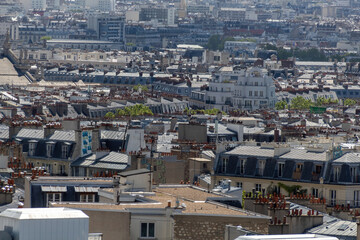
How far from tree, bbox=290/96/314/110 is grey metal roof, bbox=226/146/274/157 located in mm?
70744

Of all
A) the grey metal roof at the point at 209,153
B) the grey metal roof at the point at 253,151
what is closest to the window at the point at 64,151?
the grey metal roof at the point at 209,153

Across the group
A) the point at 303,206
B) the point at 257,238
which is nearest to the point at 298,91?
the point at 303,206

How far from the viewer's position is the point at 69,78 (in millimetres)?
160125

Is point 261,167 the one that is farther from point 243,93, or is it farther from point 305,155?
point 243,93

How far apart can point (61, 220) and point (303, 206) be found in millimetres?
11759

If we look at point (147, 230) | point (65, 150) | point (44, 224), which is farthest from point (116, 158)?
point (44, 224)

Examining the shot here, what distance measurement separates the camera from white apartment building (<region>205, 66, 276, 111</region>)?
125 meters

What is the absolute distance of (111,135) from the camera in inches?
2088

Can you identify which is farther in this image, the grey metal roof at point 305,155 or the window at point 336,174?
the grey metal roof at point 305,155

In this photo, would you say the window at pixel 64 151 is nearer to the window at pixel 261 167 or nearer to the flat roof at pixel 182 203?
the window at pixel 261 167

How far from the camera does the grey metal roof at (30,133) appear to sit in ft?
177

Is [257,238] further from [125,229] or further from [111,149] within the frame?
[111,149]

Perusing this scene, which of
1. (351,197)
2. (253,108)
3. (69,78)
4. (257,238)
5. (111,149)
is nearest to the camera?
(257,238)

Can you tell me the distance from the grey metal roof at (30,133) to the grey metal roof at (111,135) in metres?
2.02
